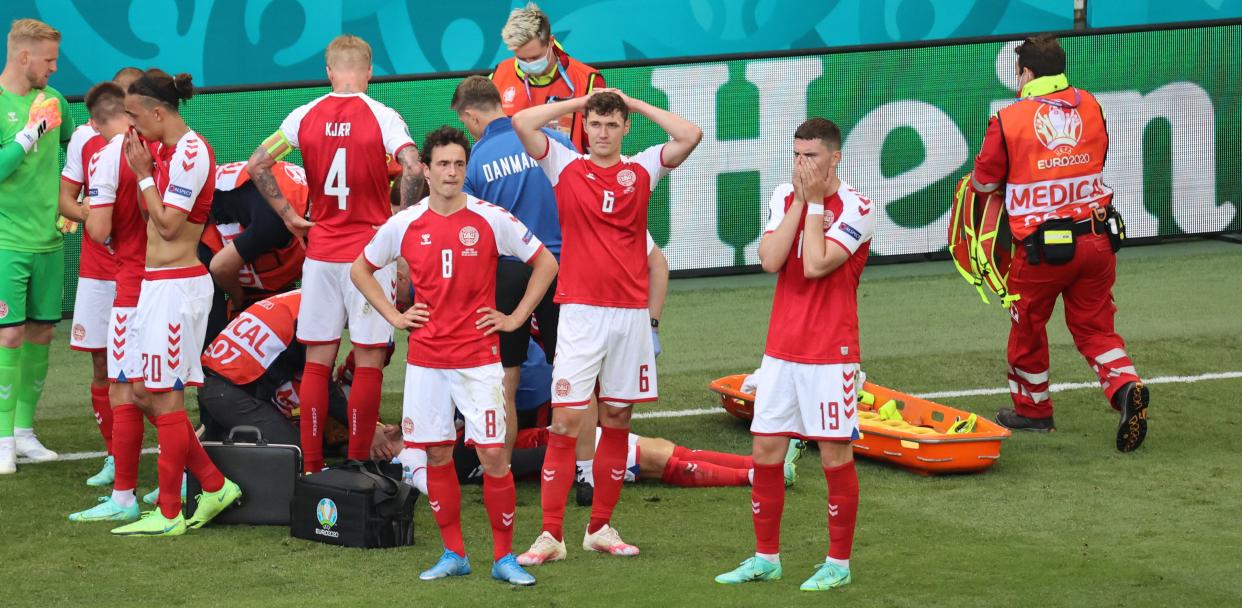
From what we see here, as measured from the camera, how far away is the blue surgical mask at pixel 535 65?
33.2 ft

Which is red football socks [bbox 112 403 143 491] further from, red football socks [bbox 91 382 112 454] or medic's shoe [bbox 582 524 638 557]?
medic's shoe [bbox 582 524 638 557]

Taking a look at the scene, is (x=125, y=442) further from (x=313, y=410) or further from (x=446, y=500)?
(x=446, y=500)

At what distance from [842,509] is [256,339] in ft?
13.0

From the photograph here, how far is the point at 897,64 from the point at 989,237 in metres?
4.90

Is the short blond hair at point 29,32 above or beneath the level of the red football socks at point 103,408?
above

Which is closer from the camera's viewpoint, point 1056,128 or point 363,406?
point 363,406

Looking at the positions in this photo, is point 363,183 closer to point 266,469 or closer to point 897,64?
point 266,469

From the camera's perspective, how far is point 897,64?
14.4 metres

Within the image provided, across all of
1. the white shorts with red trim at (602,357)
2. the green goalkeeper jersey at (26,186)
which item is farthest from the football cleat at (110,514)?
the white shorts with red trim at (602,357)

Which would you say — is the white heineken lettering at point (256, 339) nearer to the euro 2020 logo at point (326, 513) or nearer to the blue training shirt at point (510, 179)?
the blue training shirt at point (510, 179)

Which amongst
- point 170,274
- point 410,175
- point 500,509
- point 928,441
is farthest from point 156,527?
point 928,441

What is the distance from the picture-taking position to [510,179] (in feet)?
27.9

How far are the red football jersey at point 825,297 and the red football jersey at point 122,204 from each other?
3.45 metres

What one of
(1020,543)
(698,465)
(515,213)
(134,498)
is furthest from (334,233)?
(1020,543)
